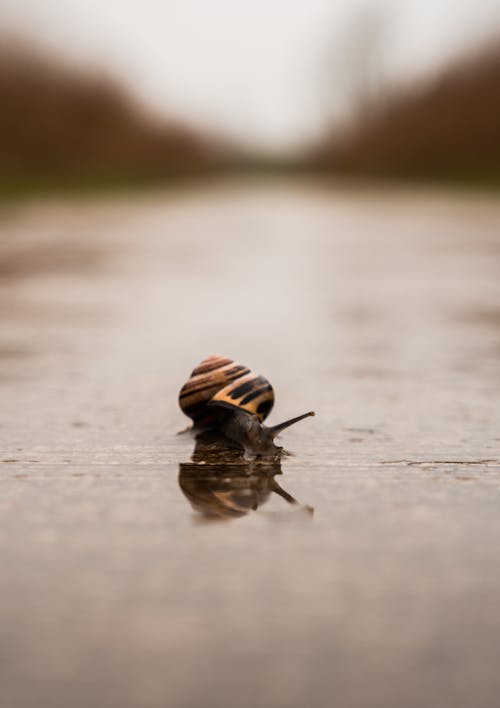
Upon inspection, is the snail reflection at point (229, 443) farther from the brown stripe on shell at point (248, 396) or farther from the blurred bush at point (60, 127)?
the blurred bush at point (60, 127)

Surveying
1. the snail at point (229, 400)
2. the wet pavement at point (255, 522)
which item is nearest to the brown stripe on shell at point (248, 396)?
the snail at point (229, 400)

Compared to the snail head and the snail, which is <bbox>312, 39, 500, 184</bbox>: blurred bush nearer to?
the snail

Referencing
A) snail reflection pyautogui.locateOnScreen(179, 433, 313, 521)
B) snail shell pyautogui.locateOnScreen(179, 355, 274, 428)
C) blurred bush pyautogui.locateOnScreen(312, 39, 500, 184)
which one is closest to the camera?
snail reflection pyautogui.locateOnScreen(179, 433, 313, 521)

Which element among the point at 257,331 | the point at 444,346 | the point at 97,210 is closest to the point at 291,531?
the point at 444,346

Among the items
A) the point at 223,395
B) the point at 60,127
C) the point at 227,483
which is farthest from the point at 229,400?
the point at 60,127

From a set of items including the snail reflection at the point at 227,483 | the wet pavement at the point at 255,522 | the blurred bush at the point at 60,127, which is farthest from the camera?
the blurred bush at the point at 60,127

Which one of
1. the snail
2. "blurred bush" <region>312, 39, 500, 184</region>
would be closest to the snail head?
the snail
